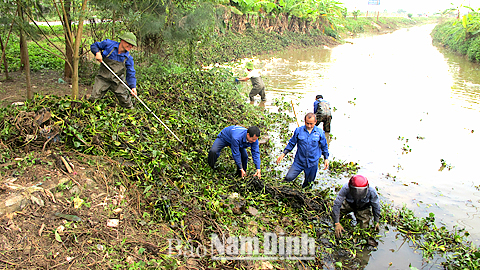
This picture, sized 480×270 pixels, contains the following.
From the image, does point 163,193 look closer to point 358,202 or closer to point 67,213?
point 67,213

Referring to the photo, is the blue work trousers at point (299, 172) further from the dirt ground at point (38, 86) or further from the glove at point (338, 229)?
the dirt ground at point (38, 86)

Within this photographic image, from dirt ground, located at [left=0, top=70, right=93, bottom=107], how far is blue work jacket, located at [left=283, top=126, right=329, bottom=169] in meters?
4.72

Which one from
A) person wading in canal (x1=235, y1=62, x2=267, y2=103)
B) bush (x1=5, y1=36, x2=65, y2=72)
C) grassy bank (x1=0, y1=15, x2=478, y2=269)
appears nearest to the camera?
grassy bank (x1=0, y1=15, x2=478, y2=269)

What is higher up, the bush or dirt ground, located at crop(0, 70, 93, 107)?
the bush

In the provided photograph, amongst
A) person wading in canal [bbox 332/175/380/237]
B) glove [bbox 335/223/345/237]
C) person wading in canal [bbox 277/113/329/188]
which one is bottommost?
glove [bbox 335/223/345/237]

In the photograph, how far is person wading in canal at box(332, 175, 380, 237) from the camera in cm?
461

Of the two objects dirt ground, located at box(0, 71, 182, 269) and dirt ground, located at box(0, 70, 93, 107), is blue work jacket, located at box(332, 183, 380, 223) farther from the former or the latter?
dirt ground, located at box(0, 70, 93, 107)

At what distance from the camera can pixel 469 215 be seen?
563 centimetres

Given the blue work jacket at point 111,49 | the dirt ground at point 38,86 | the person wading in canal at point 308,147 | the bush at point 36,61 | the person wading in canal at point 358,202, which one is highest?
the blue work jacket at point 111,49

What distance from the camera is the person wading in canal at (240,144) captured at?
5218 millimetres

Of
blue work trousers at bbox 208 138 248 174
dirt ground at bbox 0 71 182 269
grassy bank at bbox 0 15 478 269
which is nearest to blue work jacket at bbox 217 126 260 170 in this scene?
blue work trousers at bbox 208 138 248 174

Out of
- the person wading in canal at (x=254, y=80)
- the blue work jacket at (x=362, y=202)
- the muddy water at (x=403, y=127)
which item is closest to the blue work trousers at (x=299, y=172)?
the muddy water at (x=403, y=127)

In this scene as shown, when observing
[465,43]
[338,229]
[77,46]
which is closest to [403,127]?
[338,229]

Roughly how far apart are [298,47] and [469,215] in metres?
23.3
